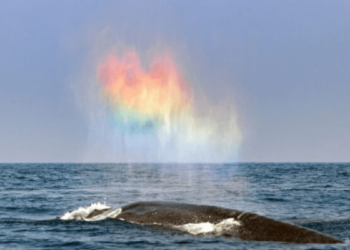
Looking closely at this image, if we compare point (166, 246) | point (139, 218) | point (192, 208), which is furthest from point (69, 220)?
point (166, 246)

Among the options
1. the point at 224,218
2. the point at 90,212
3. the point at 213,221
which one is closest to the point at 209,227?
the point at 213,221

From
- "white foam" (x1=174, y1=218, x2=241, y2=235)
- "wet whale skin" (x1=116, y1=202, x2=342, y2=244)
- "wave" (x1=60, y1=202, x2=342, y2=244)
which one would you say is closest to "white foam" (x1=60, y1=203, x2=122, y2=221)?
"wave" (x1=60, y1=202, x2=342, y2=244)

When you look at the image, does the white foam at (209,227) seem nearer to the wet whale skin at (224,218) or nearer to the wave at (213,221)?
the wave at (213,221)

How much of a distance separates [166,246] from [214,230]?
203 cm

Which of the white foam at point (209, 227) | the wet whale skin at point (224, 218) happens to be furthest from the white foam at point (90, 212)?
the white foam at point (209, 227)

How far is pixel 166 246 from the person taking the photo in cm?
1385

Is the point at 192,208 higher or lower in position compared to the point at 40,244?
higher

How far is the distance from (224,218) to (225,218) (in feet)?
0.13

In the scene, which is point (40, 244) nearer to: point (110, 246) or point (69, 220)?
point (110, 246)

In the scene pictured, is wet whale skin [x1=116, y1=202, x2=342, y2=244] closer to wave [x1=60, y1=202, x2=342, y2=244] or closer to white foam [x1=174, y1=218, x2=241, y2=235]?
wave [x1=60, y1=202, x2=342, y2=244]

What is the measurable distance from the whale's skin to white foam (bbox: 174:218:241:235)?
0.14 m

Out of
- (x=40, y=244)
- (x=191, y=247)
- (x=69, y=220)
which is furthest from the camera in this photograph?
A: (x=69, y=220)

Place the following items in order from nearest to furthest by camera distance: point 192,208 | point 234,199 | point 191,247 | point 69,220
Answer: point 191,247 → point 192,208 → point 69,220 → point 234,199

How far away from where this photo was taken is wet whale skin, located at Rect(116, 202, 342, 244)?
46.2 feet
